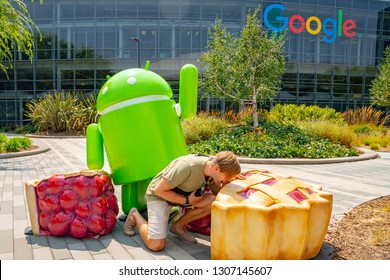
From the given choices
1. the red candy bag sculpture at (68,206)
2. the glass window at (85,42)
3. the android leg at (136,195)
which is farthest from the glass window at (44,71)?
the red candy bag sculpture at (68,206)

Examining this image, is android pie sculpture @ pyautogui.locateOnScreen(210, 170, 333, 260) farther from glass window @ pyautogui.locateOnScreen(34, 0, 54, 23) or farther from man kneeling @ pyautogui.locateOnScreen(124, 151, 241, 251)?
glass window @ pyautogui.locateOnScreen(34, 0, 54, 23)

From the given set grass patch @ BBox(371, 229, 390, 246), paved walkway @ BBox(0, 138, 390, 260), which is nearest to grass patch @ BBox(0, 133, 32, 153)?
paved walkway @ BBox(0, 138, 390, 260)

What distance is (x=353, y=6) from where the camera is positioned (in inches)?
1228

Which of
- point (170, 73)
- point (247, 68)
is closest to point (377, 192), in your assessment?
point (247, 68)

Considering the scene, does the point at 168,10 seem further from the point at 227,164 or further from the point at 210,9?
the point at 227,164

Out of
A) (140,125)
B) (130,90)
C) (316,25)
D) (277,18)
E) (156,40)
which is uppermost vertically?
(277,18)

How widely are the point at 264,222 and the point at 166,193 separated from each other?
3.33 feet

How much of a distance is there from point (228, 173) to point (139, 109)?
151cm

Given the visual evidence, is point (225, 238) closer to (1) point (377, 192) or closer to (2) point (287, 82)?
(1) point (377, 192)

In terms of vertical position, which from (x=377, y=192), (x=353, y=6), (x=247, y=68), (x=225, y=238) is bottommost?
(x=377, y=192)

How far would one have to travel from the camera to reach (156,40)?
2886cm

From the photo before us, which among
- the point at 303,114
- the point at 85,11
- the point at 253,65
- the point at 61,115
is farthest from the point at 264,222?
the point at 85,11

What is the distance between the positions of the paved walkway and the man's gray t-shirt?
0.67 m

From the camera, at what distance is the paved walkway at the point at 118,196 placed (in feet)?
11.3
